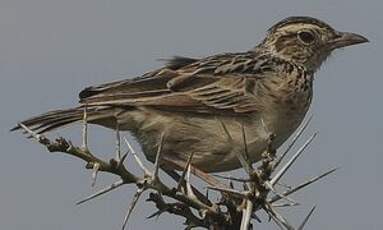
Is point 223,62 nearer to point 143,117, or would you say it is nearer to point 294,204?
point 143,117

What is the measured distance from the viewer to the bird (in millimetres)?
7875

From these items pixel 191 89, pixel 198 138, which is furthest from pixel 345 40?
pixel 198 138

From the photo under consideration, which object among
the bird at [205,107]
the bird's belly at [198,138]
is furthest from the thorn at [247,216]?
the bird's belly at [198,138]

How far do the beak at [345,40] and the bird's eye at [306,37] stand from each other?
268 millimetres

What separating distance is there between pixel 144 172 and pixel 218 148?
3614 millimetres

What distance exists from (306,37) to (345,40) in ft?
1.63

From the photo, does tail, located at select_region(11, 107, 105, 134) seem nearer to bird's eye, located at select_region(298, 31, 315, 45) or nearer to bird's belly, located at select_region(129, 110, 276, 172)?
bird's belly, located at select_region(129, 110, 276, 172)

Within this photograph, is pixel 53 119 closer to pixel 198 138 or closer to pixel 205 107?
pixel 198 138

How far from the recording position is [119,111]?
788cm

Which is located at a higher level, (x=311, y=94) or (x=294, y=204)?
(x=294, y=204)

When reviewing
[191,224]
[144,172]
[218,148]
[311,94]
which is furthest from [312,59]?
[144,172]

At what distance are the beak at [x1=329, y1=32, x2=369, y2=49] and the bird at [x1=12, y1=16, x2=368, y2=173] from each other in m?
0.51

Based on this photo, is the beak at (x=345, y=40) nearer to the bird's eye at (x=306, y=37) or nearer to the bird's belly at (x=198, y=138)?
the bird's eye at (x=306, y=37)

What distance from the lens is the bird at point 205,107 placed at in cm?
788
